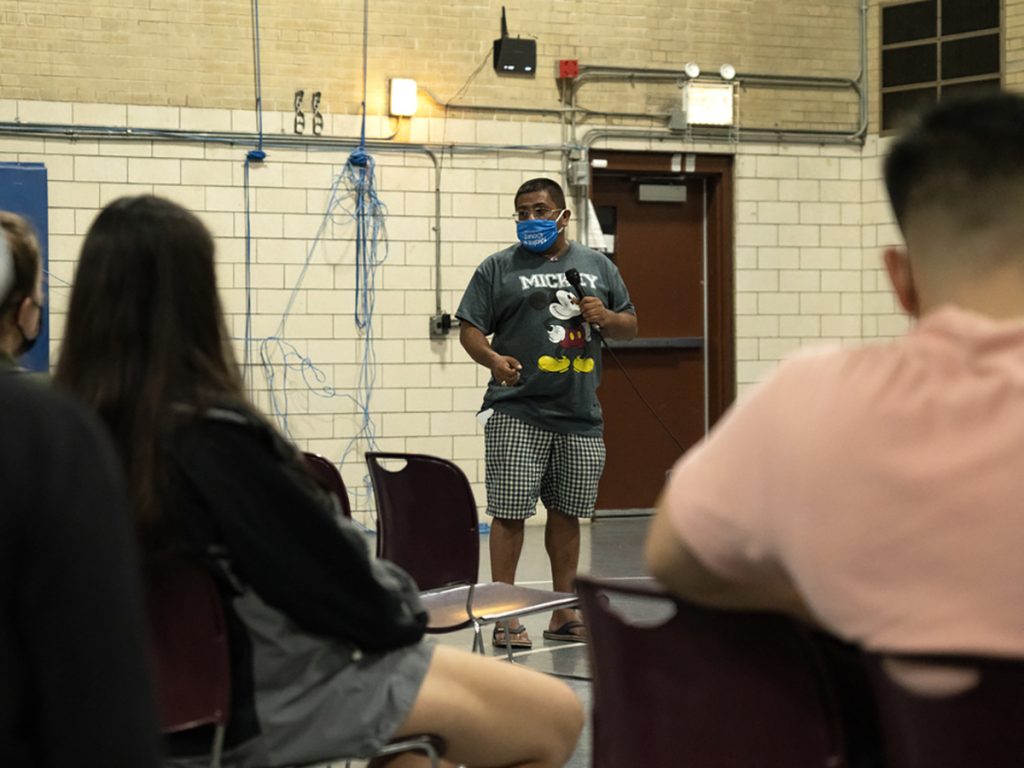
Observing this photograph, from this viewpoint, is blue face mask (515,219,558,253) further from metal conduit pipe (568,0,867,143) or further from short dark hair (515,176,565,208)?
metal conduit pipe (568,0,867,143)

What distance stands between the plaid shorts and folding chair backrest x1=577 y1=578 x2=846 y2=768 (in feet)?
10.1

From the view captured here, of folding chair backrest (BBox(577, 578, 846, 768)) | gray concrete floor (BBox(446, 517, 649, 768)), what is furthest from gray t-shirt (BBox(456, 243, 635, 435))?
folding chair backrest (BBox(577, 578, 846, 768))

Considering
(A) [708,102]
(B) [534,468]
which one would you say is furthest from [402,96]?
(B) [534,468]

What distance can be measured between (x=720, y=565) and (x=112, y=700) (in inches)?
29.3

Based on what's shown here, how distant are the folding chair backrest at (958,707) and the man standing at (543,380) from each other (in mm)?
3443

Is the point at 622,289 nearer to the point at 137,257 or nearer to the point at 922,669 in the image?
the point at 137,257

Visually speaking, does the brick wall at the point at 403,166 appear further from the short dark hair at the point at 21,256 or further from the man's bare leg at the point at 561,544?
the short dark hair at the point at 21,256

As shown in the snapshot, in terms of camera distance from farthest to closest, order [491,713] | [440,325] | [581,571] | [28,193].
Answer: [440,325] → [28,193] → [581,571] → [491,713]

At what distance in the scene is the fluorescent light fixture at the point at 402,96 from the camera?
25.3 ft

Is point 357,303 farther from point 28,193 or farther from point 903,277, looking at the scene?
point 903,277

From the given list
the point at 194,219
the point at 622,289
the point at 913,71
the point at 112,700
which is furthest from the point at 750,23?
the point at 112,700

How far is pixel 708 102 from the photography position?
834 centimetres

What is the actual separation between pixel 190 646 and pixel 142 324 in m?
0.49

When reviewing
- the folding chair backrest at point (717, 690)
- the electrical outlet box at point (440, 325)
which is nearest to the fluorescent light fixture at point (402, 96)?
the electrical outlet box at point (440, 325)
